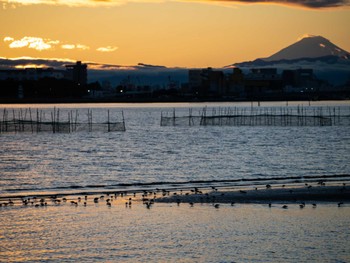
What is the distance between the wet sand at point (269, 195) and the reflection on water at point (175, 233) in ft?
4.84

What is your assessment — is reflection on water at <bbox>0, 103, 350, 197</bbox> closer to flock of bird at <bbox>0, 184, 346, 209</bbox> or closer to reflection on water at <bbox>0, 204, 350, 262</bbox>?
flock of bird at <bbox>0, 184, 346, 209</bbox>

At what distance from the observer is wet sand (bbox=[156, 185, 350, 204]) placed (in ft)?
98.7

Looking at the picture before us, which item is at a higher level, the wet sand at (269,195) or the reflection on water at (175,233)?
the wet sand at (269,195)

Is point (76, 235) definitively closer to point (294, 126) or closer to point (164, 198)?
point (164, 198)

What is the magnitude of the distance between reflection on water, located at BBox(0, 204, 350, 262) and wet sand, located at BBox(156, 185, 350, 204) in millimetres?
1475

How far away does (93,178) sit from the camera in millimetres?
41688

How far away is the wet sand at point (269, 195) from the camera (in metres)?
30.1

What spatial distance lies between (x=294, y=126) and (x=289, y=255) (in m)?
103

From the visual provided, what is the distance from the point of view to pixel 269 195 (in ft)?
103

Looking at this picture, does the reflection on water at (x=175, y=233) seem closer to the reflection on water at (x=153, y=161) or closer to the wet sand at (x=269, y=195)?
the wet sand at (x=269, y=195)

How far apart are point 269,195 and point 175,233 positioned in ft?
28.1

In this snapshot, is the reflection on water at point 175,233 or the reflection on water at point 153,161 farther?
the reflection on water at point 153,161

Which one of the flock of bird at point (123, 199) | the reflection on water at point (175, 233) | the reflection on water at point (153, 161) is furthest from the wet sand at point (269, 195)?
the reflection on water at point (153, 161)

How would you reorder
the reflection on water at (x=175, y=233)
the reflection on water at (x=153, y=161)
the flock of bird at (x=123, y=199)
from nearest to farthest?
the reflection on water at (x=175, y=233)
the flock of bird at (x=123, y=199)
the reflection on water at (x=153, y=161)
